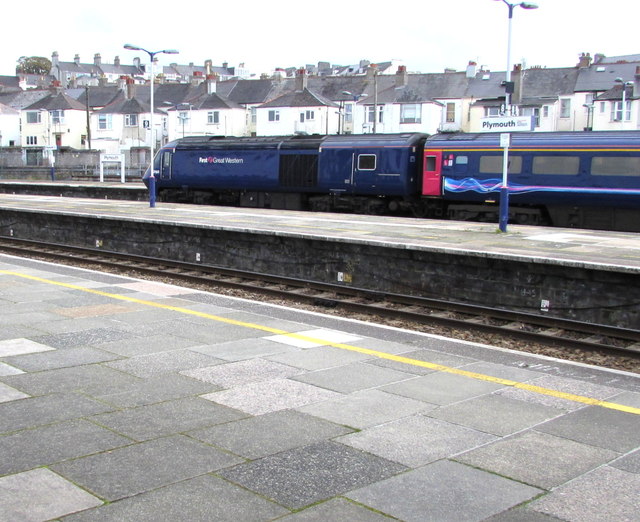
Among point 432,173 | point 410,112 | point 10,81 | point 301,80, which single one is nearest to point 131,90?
point 301,80

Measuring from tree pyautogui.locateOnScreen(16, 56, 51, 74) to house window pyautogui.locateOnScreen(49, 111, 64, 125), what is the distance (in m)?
82.6

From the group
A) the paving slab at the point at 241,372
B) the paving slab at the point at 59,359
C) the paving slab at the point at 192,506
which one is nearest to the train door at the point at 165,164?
the paving slab at the point at 59,359

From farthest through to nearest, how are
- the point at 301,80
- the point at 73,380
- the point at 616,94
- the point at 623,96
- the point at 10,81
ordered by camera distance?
the point at 10,81 → the point at 301,80 → the point at 616,94 → the point at 623,96 → the point at 73,380

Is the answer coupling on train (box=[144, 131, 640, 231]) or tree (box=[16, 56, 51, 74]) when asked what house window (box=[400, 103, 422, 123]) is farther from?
tree (box=[16, 56, 51, 74])

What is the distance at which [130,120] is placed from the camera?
81.1 metres

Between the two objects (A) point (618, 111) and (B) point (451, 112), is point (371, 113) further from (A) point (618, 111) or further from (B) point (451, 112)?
(A) point (618, 111)

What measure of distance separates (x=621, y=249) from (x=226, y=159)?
1986 cm

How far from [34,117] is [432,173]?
234 feet

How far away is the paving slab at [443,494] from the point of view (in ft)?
14.9

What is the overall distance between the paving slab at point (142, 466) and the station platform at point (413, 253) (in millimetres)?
8142

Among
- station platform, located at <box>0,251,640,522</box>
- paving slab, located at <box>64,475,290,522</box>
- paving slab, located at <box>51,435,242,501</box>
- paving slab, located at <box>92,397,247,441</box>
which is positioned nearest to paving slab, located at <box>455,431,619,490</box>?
station platform, located at <box>0,251,640,522</box>

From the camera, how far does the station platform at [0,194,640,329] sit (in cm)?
1195

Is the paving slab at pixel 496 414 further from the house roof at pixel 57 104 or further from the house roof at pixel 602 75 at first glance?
the house roof at pixel 57 104

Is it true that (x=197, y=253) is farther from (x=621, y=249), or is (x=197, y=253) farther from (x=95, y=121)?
(x=95, y=121)
